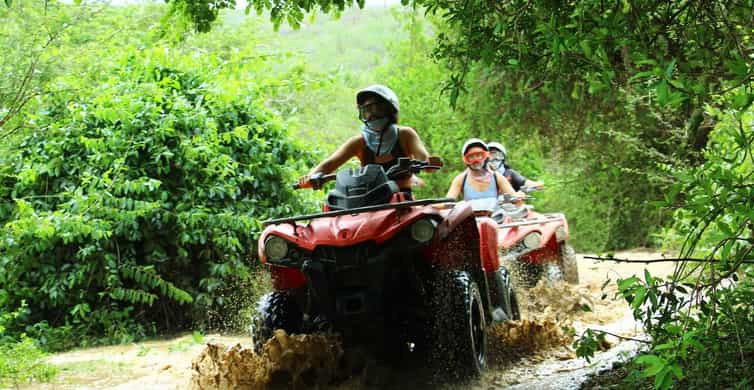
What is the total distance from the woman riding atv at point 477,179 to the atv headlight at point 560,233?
3.91 feet

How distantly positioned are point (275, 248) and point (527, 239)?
4.83 meters

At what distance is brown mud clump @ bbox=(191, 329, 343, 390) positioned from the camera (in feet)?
17.6

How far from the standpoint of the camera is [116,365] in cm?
733

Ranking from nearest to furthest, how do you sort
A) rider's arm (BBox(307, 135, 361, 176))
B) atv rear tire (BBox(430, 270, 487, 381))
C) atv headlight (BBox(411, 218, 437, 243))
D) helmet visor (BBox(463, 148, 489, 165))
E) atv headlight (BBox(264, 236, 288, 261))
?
1. atv headlight (BBox(411, 218, 437, 243))
2. atv rear tire (BBox(430, 270, 487, 381))
3. atv headlight (BBox(264, 236, 288, 261))
4. rider's arm (BBox(307, 135, 361, 176))
5. helmet visor (BBox(463, 148, 489, 165))

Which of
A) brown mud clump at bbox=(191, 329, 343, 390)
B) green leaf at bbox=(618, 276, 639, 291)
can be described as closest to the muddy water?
brown mud clump at bbox=(191, 329, 343, 390)

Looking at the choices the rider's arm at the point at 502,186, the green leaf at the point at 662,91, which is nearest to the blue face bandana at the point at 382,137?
the green leaf at the point at 662,91

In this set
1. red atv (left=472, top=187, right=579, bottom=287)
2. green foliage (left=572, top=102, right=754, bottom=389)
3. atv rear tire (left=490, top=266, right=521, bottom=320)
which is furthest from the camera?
red atv (left=472, top=187, right=579, bottom=287)

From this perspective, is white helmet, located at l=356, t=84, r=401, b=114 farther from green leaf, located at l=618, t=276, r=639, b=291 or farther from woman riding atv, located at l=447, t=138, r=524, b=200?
woman riding atv, located at l=447, t=138, r=524, b=200

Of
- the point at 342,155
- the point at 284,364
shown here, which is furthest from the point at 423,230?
the point at 342,155

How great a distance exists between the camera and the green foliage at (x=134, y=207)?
8688mm

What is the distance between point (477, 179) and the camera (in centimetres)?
934

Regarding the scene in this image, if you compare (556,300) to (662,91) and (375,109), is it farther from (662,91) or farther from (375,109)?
(662,91)

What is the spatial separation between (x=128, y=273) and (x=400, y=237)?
438cm

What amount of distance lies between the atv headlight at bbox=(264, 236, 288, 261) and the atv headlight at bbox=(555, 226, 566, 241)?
18.0 feet
